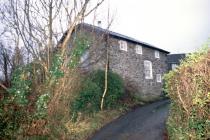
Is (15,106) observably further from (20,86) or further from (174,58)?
(174,58)

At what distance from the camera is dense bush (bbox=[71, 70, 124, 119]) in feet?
68.0

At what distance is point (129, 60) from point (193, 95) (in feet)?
75.4

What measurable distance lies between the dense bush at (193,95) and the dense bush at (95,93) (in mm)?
8329

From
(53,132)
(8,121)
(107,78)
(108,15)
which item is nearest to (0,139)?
(8,121)

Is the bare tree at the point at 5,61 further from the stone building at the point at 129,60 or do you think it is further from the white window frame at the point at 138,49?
the white window frame at the point at 138,49

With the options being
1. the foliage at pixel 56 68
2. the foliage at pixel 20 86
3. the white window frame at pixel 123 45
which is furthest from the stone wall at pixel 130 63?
the foliage at pixel 20 86

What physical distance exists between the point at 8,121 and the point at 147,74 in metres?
24.5

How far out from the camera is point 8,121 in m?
13.5

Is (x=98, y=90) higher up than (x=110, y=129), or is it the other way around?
(x=98, y=90)

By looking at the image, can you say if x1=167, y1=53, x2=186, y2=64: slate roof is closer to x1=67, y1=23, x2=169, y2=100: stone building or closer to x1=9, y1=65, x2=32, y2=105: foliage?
x1=67, y1=23, x2=169, y2=100: stone building

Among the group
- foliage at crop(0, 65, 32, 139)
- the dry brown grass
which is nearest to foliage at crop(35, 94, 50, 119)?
foliage at crop(0, 65, 32, 139)

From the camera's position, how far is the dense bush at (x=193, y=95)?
9.45m

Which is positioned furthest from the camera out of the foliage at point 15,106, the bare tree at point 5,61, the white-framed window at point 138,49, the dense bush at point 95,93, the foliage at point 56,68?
the white-framed window at point 138,49

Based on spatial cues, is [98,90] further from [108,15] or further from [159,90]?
[159,90]
